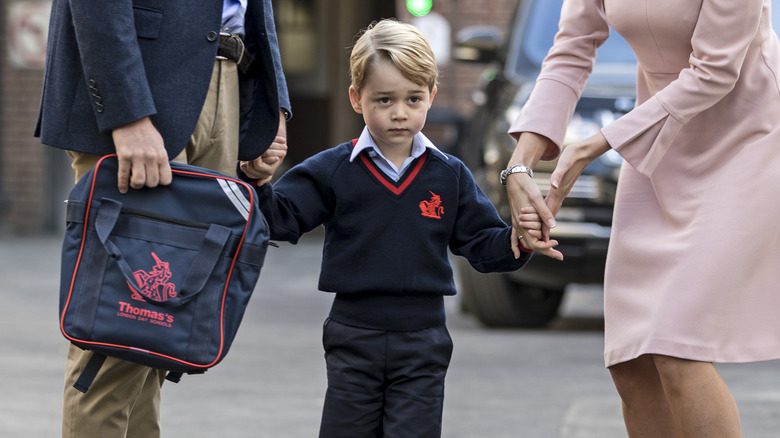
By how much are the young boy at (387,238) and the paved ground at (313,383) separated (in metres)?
1.63

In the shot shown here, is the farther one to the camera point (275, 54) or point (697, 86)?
point (275, 54)

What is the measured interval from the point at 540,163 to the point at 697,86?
11.7 feet

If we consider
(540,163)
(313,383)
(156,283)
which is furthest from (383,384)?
(540,163)

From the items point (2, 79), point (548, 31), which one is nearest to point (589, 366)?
point (548, 31)

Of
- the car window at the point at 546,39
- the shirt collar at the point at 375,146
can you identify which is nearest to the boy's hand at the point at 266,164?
the shirt collar at the point at 375,146

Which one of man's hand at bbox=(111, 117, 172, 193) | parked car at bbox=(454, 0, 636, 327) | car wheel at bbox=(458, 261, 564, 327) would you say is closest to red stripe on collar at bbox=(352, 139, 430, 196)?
man's hand at bbox=(111, 117, 172, 193)

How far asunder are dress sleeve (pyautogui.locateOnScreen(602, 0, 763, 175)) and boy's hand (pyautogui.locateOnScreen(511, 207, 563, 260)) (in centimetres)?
26

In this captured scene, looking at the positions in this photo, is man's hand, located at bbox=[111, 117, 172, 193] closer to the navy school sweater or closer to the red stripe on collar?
the navy school sweater

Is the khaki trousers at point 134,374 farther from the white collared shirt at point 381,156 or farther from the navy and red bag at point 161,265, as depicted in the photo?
the white collared shirt at point 381,156

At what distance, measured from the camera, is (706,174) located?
3156 millimetres

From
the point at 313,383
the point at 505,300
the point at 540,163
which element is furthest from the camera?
the point at 505,300

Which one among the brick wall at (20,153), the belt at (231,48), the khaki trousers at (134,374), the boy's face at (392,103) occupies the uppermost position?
the belt at (231,48)

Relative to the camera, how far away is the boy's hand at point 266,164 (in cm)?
339

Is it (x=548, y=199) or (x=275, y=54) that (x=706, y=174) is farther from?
(x=275, y=54)
